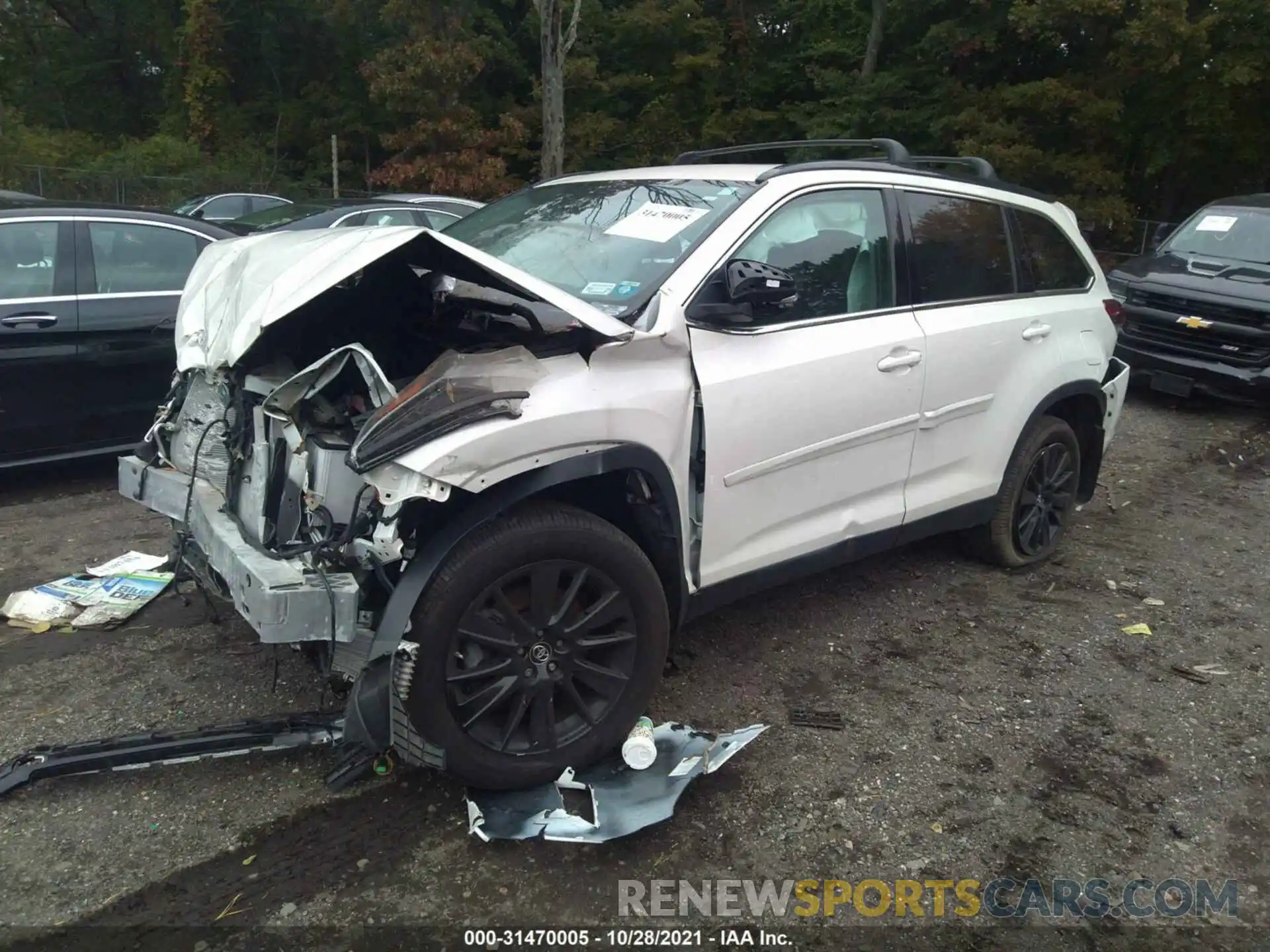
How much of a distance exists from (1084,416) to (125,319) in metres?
5.24

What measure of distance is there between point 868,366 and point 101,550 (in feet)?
12.3

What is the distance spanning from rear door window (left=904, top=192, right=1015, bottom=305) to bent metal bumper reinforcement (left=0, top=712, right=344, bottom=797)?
112 inches

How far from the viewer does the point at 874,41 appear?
2173cm

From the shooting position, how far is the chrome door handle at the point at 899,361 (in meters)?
3.83

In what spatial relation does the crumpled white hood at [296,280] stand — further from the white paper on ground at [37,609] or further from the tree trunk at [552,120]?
the tree trunk at [552,120]

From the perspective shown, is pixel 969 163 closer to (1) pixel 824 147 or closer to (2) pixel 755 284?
(1) pixel 824 147

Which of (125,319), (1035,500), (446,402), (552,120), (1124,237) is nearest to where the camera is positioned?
(446,402)

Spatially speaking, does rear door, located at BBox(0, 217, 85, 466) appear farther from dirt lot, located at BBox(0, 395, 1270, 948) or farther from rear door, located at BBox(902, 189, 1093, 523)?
rear door, located at BBox(902, 189, 1093, 523)

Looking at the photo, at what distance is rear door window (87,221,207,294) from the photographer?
5.59 meters

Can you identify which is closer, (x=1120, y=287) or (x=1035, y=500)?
(x=1035, y=500)

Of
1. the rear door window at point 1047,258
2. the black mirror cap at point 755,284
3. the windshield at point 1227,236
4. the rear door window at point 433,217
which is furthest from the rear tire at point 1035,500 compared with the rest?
the rear door window at point 433,217

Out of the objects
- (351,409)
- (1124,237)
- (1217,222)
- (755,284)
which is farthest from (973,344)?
(1124,237)

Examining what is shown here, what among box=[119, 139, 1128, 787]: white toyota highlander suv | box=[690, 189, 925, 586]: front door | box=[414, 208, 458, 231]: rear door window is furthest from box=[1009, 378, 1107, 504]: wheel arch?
box=[414, 208, 458, 231]: rear door window

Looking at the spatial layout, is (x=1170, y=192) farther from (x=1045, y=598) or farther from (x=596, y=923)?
(x=596, y=923)
